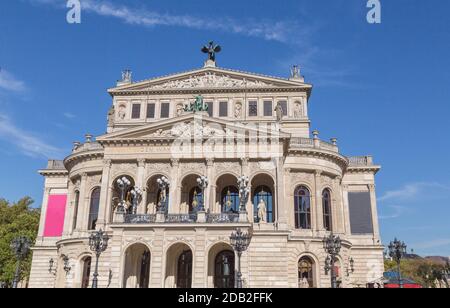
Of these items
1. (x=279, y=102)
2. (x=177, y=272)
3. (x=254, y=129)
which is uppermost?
(x=279, y=102)

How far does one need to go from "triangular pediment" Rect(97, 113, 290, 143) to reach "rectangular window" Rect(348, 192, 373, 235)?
523 inches

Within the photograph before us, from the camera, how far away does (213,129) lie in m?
36.5

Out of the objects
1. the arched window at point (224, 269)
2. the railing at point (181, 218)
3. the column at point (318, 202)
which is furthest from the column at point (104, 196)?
the column at point (318, 202)

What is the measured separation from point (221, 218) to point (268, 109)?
53.7ft

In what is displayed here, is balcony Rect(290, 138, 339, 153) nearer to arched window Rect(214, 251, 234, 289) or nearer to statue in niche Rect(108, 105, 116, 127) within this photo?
arched window Rect(214, 251, 234, 289)

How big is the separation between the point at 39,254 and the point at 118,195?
41.9ft

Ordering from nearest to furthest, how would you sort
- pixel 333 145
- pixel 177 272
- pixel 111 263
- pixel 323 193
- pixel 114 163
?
1. pixel 111 263
2. pixel 177 272
3. pixel 114 163
4. pixel 323 193
5. pixel 333 145

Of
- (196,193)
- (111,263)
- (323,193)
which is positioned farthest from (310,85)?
(111,263)

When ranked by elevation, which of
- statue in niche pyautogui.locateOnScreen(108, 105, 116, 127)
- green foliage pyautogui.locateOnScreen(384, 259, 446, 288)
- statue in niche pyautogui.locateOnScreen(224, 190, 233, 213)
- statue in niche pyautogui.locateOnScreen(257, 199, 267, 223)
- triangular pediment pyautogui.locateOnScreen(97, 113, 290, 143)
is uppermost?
statue in niche pyautogui.locateOnScreen(108, 105, 116, 127)

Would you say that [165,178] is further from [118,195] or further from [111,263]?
[111,263]

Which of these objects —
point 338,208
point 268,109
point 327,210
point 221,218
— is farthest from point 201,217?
point 268,109

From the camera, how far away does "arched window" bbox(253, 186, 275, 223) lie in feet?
128

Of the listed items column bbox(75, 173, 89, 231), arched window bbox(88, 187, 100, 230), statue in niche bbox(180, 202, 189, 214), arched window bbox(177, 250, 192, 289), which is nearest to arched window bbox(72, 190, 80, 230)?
column bbox(75, 173, 89, 231)

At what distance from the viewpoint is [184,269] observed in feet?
115
